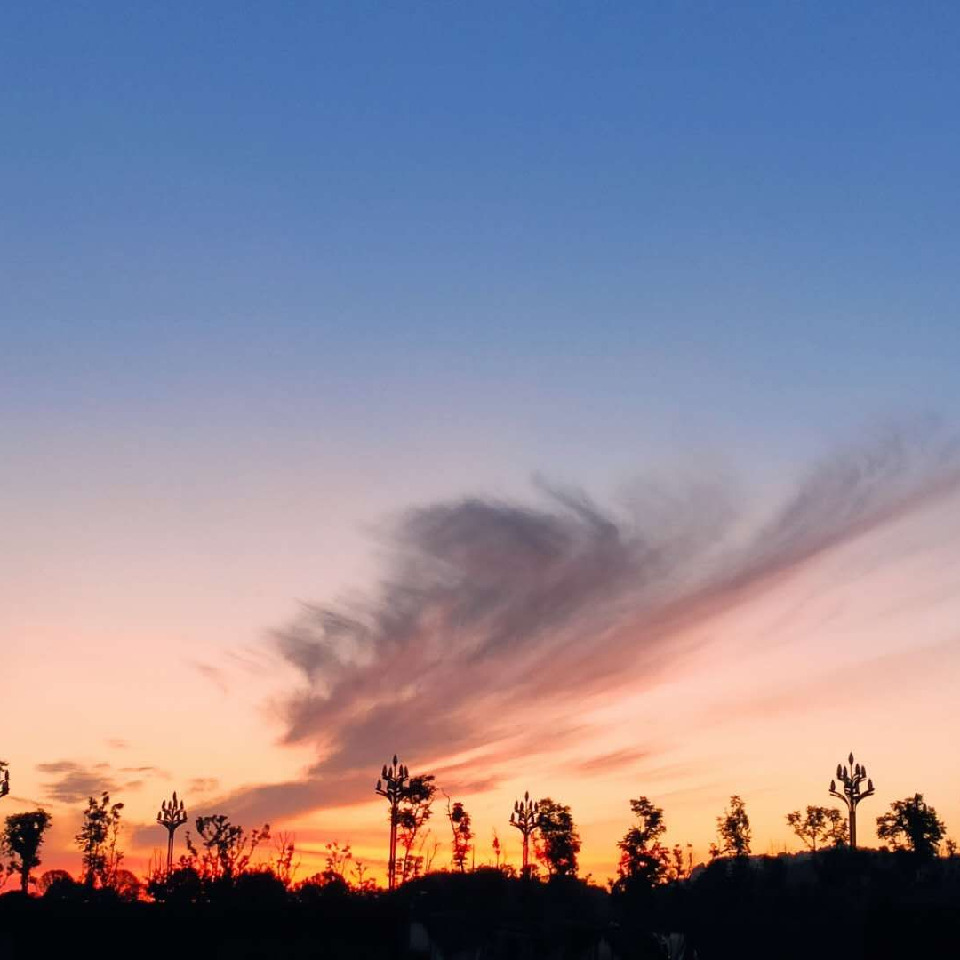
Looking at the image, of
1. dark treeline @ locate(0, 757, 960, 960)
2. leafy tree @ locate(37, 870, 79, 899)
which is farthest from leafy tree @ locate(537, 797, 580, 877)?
leafy tree @ locate(37, 870, 79, 899)

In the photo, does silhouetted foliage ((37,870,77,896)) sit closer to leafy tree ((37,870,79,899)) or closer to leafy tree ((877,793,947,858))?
leafy tree ((37,870,79,899))

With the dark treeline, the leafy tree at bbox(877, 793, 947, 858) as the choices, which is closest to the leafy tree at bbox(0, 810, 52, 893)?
the dark treeline

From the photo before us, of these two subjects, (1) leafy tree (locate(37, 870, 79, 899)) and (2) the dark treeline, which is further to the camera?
(1) leafy tree (locate(37, 870, 79, 899))

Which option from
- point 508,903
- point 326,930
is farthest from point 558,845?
point 326,930

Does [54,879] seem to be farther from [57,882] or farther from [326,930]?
[326,930]

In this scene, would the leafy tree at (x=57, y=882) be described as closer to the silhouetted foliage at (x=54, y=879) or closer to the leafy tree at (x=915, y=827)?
the silhouetted foliage at (x=54, y=879)

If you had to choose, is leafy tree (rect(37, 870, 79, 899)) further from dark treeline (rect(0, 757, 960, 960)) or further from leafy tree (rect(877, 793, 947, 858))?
leafy tree (rect(877, 793, 947, 858))

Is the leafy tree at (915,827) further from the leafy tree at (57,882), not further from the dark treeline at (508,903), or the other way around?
the leafy tree at (57,882)

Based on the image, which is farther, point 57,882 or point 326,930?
point 57,882

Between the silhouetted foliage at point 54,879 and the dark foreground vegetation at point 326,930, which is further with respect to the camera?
the silhouetted foliage at point 54,879

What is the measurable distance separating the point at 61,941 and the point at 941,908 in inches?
1440

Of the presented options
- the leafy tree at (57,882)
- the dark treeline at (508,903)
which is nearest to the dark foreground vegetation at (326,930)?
the dark treeline at (508,903)

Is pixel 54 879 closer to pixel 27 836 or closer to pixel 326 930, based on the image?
pixel 27 836

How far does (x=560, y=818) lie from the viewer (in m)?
116
